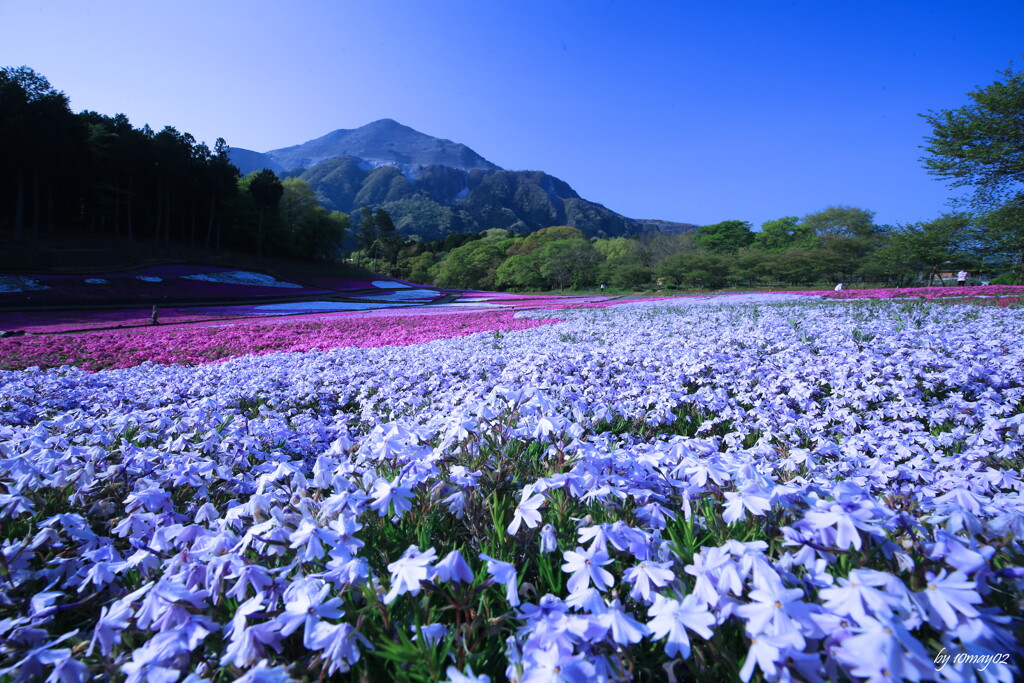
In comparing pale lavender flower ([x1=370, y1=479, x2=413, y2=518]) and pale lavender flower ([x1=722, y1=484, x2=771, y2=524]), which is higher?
pale lavender flower ([x1=722, y1=484, x2=771, y2=524])

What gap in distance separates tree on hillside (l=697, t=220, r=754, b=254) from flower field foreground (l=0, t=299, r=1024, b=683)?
79.2 m

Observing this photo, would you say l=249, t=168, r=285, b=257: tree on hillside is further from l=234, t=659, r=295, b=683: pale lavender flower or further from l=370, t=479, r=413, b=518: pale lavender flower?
l=234, t=659, r=295, b=683: pale lavender flower

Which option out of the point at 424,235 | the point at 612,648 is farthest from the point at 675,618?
the point at 424,235

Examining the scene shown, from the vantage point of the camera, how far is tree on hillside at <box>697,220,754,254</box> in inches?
3034

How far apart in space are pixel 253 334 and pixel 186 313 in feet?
33.9

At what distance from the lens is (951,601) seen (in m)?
0.92

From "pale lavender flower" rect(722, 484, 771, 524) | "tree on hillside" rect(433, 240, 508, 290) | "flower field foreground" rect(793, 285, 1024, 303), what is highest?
"tree on hillside" rect(433, 240, 508, 290)

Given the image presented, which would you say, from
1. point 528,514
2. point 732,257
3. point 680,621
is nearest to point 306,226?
point 732,257

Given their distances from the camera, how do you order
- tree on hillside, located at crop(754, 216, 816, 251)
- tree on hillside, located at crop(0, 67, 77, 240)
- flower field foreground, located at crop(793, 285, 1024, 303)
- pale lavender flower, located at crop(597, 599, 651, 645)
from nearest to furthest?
pale lavender flower, located at crop(597, 599, 651, 645), flower field foreground, located at crop(793, 285, 1024, 303), tree on hillside, located at crop(0, 67, 77, 240), tree on hillside, located at crop(754, 216, 816, 251)

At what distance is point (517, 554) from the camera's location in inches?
66.4

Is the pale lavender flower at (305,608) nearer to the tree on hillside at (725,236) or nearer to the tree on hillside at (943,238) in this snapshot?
the tree on hillside at (943,238)

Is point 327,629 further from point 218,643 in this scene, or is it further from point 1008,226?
point 1008,226

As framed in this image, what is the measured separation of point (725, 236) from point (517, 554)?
91.5m

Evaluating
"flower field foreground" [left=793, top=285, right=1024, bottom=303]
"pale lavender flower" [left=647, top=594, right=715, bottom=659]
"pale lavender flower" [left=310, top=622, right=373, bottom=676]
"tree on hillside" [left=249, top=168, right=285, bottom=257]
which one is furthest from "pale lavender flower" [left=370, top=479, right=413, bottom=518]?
"tree on hillside" [left=249, top=168, right=285, bottom=257]
